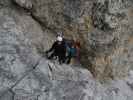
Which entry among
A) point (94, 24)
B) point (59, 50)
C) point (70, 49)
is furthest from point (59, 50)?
point (94, 24)

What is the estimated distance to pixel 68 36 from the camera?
52.2ft

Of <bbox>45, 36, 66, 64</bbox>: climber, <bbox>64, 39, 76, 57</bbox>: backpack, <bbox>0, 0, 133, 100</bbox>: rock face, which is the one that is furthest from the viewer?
<bbox>64, 39, 76, 57</bbox>: backpack

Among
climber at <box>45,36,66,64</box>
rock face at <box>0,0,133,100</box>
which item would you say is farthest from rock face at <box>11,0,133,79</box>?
climber at <box>45,36,66,64</box>

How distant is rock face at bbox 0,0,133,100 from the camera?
14.3m

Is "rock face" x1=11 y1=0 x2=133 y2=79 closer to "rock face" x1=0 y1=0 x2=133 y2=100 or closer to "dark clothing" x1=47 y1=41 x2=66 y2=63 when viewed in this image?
"rock face" x1=0 y1=0 x2=133 y2=100

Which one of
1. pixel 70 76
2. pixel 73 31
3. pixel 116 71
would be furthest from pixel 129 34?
pixel 70 76

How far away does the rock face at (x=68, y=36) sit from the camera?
14266mm

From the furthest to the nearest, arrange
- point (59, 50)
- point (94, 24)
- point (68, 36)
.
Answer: point (68, 36) < point (94, 24) < point (59, 50)

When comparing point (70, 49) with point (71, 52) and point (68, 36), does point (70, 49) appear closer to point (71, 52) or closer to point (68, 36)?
point (71, 52)

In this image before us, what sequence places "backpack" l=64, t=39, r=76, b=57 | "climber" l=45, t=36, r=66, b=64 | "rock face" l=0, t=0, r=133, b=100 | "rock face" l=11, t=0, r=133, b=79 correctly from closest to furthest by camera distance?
1. "rock face" l=0, t=0, r=133, b=100
2. "climber" l=45, t=36, r=66, b=64
3. "backpack" l=64, t=39, r=76, b=57
4. "rock face" l=11, t=0, r=133, b=79

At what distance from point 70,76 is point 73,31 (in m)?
2.35

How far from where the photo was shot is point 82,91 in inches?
574

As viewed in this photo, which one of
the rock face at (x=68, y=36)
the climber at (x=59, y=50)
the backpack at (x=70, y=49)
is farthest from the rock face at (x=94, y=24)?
the climber at (x=59, y=50)

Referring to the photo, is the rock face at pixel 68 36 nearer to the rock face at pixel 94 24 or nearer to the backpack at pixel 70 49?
the rock face at pixel 94 24
